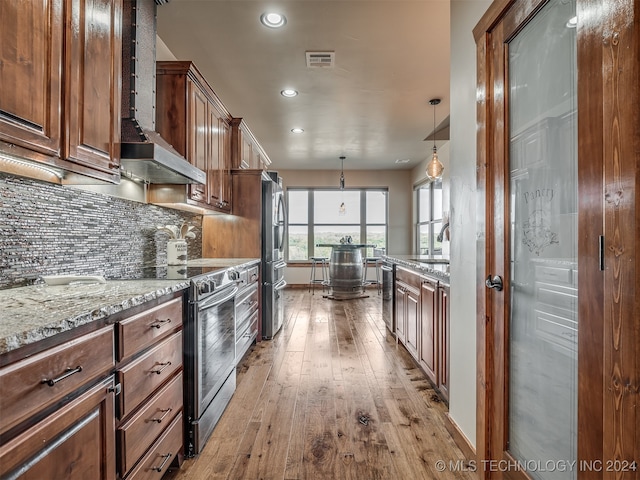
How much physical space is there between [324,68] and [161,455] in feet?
9.91

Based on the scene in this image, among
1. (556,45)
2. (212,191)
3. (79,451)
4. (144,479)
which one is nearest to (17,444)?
(79,451)

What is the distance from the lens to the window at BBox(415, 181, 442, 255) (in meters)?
6.55

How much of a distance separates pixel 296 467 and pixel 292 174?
21.8 ft

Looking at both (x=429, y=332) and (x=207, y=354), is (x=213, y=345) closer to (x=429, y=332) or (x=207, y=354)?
(x=207, y=354)

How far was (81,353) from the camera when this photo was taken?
94cm

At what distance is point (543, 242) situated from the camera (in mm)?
1168

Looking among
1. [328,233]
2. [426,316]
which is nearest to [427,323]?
[426,316]

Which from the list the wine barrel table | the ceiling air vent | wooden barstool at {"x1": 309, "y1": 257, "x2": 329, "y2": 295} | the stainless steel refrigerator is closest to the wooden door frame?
the ceiling air vent

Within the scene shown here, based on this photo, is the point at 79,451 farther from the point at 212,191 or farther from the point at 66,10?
the point at 212,191

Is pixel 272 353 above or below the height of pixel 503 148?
below

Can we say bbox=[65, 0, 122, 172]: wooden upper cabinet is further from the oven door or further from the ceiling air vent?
the ceiling air vent

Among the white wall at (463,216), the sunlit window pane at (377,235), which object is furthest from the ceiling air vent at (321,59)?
the sunlit window pane at (377,235)

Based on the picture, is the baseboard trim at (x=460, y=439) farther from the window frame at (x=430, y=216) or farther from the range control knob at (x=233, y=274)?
the window frame at (x=430, y=216)

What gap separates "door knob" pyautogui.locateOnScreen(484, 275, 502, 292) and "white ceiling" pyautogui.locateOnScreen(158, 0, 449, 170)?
6.11 ft
